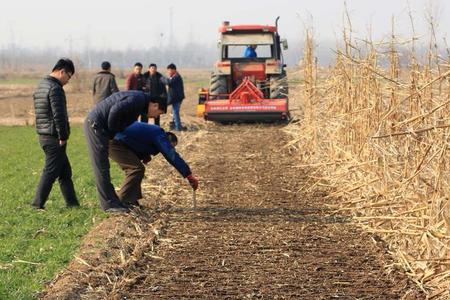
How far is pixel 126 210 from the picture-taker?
732 cm

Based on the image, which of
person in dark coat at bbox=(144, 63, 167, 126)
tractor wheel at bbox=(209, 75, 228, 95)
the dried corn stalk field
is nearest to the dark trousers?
the dried corn stalk field

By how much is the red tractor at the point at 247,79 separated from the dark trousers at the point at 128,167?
8.15m

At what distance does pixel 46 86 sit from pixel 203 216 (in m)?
2.21

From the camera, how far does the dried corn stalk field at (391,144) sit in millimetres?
4988

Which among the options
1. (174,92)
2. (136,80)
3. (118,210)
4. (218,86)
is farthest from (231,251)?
(218,86)

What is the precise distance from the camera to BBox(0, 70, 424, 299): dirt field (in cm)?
499

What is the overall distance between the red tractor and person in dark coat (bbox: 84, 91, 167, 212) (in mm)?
8501

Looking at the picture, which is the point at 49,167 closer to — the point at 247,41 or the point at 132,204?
the point at 132,204

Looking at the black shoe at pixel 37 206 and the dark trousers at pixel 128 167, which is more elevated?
the dark trousers at pixel 128 167

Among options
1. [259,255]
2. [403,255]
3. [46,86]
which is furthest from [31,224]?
[403,255]

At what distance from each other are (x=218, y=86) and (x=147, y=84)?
2.44 m

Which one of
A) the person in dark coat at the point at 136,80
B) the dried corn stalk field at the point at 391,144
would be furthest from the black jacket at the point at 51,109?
the person in dark coat at the point at 136,80

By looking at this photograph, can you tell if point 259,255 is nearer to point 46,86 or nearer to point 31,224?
point 31,224

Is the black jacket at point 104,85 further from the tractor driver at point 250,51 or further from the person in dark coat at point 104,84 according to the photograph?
the tractor driver at point 250,51
